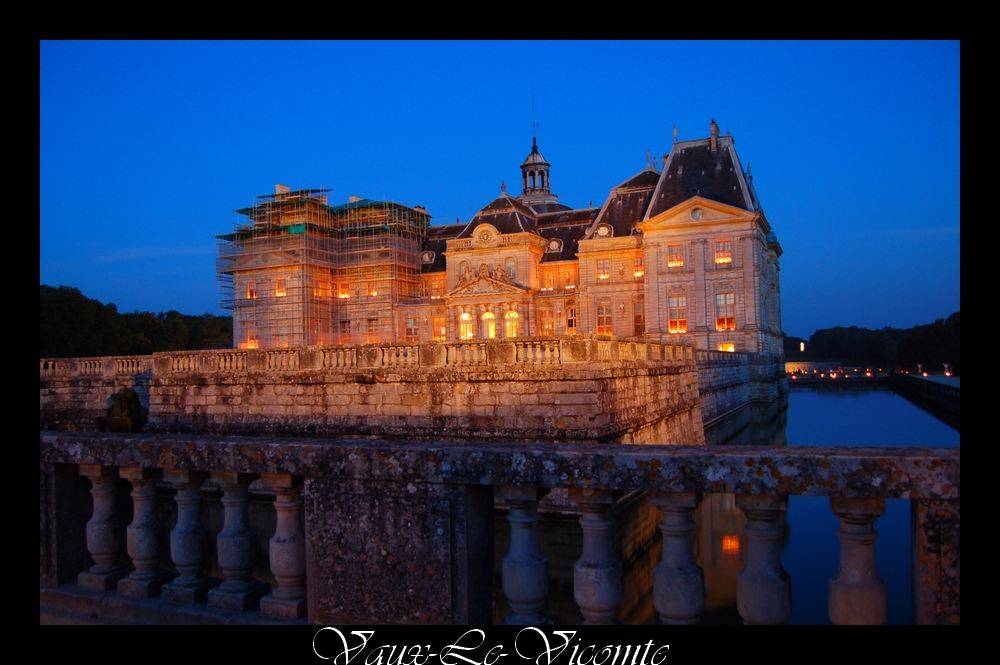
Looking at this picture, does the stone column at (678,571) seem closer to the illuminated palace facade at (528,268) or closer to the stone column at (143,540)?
the stone column at (143,540)

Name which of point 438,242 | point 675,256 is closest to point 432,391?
point 675,256

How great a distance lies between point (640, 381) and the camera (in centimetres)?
1903

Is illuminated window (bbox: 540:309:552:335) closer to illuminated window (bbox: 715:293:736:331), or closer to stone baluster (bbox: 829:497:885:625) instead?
illuminated window (bbox: 715:293:736:331)

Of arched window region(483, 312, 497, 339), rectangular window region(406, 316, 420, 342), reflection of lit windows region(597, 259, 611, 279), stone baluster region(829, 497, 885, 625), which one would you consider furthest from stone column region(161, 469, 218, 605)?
rectangular window region(406, 316, 420, 342)

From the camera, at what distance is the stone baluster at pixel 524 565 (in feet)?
11.9

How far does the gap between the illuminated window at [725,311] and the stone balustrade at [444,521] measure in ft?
147

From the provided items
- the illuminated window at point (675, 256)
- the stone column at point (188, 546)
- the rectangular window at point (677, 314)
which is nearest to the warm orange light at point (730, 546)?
the stone column at point (188, 546)

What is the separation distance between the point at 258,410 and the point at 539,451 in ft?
56.4

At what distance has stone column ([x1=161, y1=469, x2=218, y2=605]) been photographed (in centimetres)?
438

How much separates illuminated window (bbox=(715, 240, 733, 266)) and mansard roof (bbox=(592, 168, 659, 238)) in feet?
22.0
